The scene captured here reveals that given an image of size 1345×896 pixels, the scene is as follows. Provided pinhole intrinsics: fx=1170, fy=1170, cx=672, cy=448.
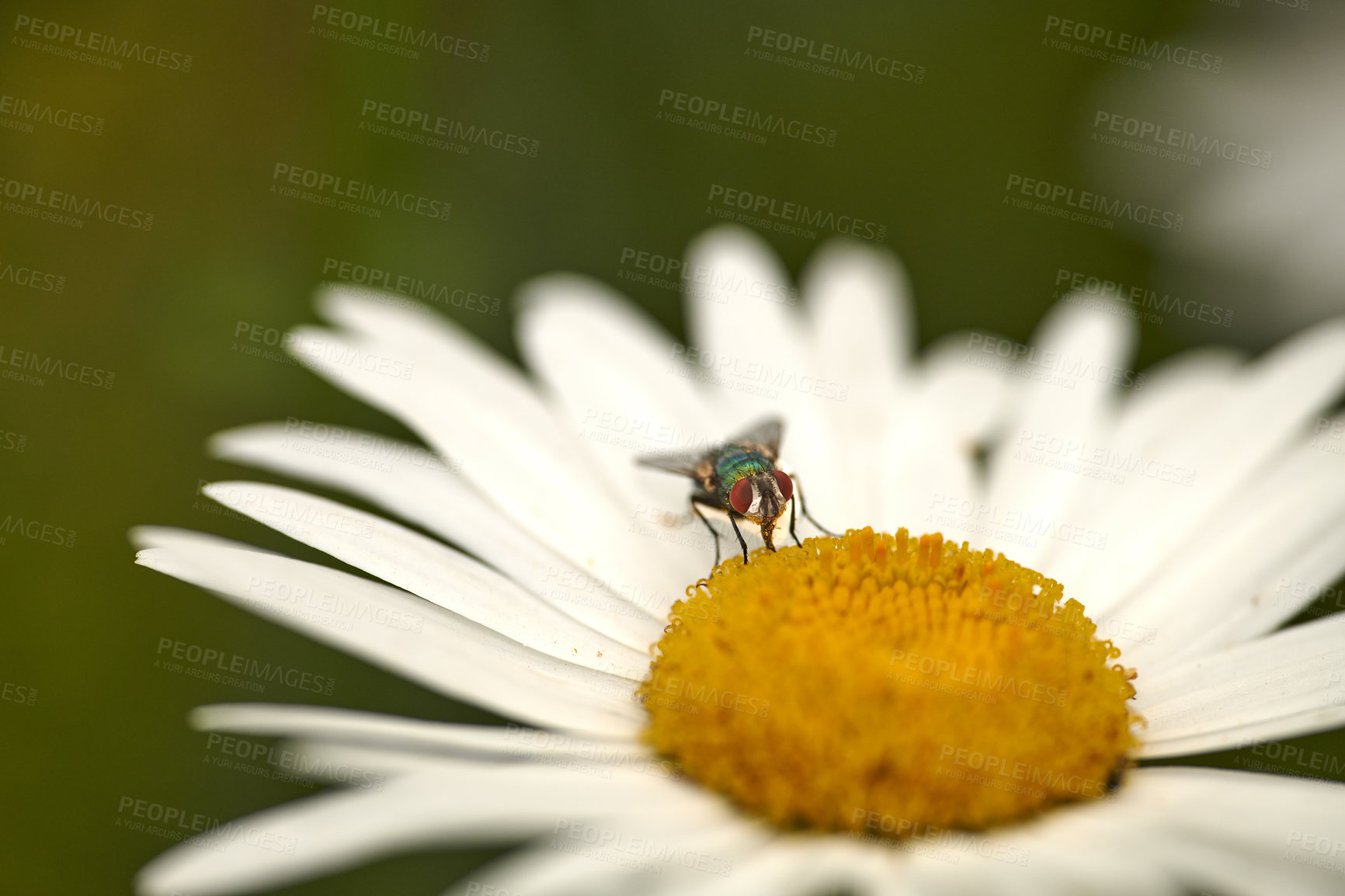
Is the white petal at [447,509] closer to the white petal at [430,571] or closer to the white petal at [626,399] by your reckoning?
the white petal at [430,571]

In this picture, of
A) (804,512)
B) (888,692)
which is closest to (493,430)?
(804,512)

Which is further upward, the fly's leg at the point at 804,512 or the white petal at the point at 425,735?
the fly's leg at the point at 804,512

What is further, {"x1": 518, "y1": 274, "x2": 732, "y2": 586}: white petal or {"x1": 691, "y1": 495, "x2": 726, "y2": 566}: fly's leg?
{"x1": 518, "y1": 274, "x2": 732, "y2": 586}: white petal

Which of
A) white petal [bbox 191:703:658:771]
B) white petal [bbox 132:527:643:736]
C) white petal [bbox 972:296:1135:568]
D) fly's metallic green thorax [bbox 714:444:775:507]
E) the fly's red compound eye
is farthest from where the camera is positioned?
white petal [bbox 972:296:1135:568]

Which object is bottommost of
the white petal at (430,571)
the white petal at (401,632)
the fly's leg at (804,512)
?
the white petal at (401,632)

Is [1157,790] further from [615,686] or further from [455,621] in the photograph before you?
[455,621]

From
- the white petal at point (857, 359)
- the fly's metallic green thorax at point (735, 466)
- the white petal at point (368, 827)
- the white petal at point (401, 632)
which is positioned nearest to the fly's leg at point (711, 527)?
the fly's metallic green thorax at point (735, 466)

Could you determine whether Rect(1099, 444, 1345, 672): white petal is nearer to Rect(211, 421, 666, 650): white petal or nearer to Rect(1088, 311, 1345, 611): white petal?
Rect(1088, 311, 1345, 611): white petal

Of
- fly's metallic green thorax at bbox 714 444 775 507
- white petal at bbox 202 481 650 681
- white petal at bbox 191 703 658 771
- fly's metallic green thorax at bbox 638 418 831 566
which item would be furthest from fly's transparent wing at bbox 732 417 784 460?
white petal at bbox 191 703 658 771
